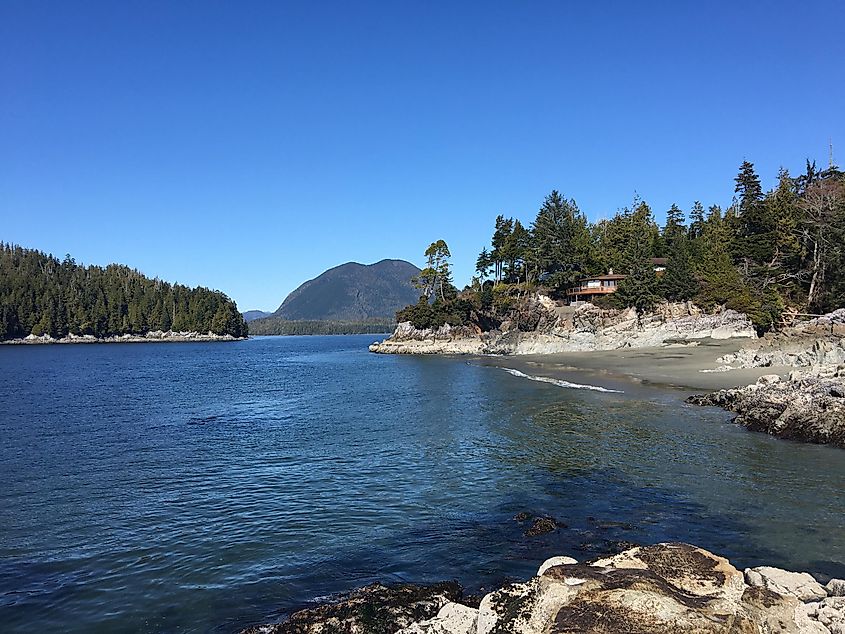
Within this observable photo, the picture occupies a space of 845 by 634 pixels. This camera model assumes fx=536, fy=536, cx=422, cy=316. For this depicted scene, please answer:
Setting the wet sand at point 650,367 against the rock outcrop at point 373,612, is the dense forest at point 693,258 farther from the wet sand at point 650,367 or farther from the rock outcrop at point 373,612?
the rock outcrop at point 373,612

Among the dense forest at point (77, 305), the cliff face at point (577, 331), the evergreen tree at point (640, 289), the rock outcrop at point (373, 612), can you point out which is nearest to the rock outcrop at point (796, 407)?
the rock outcrop at point (373, 612)

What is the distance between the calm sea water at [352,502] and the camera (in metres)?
11.5

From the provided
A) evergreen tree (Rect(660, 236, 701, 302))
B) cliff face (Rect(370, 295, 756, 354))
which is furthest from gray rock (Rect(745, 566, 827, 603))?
evergreen tree (Rect(660, 236, 701, 302))

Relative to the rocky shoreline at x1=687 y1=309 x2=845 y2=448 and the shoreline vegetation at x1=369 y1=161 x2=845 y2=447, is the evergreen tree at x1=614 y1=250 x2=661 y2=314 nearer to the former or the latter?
the shoreline vegetation at x1=369 y1=161 x2=845 y2=447

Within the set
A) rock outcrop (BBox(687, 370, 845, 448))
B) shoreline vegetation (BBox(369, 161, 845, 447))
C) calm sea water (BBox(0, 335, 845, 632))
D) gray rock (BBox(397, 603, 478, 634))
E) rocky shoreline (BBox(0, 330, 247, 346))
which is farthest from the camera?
rocky shoreline (BBox(0, 330, 247, 346))

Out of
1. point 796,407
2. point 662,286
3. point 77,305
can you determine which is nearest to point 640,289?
point 662,286

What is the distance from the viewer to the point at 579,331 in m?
78.9

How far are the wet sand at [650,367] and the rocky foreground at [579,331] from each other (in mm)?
3608

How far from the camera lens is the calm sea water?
11.5 meters

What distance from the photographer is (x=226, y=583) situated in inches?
454

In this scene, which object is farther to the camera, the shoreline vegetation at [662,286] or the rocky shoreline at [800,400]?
the shoreline vegetation at [662,286]

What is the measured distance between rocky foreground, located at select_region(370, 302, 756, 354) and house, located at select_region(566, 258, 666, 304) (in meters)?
4.50

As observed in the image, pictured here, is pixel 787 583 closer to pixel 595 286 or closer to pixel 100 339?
pixel 595 286

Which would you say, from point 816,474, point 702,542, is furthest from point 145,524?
point 816,474
